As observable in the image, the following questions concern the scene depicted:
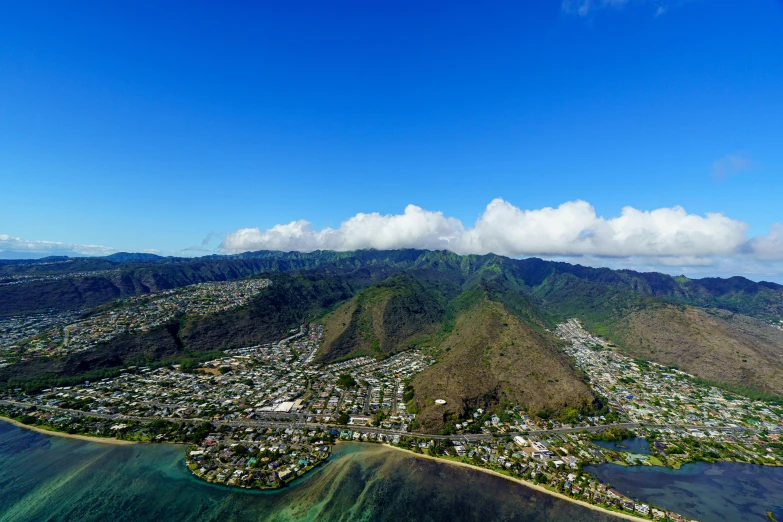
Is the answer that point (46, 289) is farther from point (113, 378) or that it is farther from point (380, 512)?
point (380, 512)

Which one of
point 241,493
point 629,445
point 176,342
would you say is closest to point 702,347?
point 629,445

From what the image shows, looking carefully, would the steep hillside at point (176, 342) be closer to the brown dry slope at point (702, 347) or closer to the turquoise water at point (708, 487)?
the turquoise water at point (708, 487)

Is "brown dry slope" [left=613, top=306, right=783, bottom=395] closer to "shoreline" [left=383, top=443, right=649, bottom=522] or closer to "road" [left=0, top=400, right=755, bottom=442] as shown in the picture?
"road" [left=0, top=400, right=755, bottom=442]

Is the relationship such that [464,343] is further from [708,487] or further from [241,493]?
[241,493]

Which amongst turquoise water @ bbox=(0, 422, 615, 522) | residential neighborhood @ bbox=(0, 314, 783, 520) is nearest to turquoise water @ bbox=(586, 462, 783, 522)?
residential neighborhood @ bbox=(0, 314, 783, 520)

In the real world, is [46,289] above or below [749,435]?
above

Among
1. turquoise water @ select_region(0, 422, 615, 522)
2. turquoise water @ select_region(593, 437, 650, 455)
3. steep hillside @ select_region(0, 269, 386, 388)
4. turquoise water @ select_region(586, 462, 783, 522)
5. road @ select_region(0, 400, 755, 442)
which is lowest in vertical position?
turquoise water @ select_region(0, 422, 615, 522)

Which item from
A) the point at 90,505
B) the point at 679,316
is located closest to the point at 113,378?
the point at 90,505
